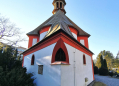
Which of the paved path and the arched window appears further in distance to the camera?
the paved path

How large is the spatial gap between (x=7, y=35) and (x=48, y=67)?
47.7 feet

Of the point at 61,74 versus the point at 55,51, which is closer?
the point at 61,74

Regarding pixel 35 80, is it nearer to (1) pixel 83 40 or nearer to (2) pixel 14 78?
(2) pixel 14 78

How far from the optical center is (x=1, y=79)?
5.20 meters

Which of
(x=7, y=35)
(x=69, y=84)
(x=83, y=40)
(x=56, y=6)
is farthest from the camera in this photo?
(x=7, y=35)

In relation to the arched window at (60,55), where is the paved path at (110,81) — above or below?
Answer: below

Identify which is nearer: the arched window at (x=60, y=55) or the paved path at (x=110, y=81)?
the arched window at (x=60, y=55)

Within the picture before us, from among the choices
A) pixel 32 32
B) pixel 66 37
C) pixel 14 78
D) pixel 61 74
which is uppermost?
pixel 32 32

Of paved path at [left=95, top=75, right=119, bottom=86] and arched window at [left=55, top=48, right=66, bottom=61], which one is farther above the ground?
arched window at [left=55, top=48, right=66, bottom=61]

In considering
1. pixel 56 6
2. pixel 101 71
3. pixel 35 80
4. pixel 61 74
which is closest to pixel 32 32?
pixel 56 6

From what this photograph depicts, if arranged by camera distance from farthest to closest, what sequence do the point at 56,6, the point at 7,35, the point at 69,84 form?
the point at 7,35 → the point at 56,6 → the point at 69,84

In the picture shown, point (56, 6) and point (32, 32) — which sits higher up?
point (56, 6)

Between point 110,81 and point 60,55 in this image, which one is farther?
point 110,81

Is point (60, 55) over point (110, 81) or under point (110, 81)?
over
